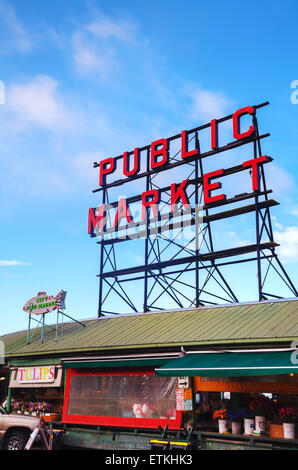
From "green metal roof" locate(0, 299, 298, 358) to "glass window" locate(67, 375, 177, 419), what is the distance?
121cm

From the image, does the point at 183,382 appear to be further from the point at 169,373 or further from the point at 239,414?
the point at 239,414

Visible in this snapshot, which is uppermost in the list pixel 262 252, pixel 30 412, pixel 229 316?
pixel 262 252

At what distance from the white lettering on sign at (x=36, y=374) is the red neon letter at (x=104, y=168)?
37.4 ft

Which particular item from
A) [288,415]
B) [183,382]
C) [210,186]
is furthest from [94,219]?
[288,415]

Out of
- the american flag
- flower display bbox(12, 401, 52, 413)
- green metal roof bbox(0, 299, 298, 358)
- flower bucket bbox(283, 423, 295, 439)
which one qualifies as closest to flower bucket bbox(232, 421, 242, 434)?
flower bucket bbox(283, 423, 295, 439)

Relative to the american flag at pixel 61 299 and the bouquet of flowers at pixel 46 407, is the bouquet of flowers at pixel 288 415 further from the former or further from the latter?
the american flag at pixel 61 299

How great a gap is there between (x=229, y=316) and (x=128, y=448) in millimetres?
5703

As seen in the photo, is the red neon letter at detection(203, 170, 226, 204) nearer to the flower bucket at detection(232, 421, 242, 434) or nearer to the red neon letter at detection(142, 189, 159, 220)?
the red neon letter at detection(142, 189, 159, 220)

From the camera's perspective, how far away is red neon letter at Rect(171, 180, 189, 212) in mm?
26000

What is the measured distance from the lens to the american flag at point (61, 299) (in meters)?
24.2

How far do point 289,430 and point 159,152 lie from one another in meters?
16.1
